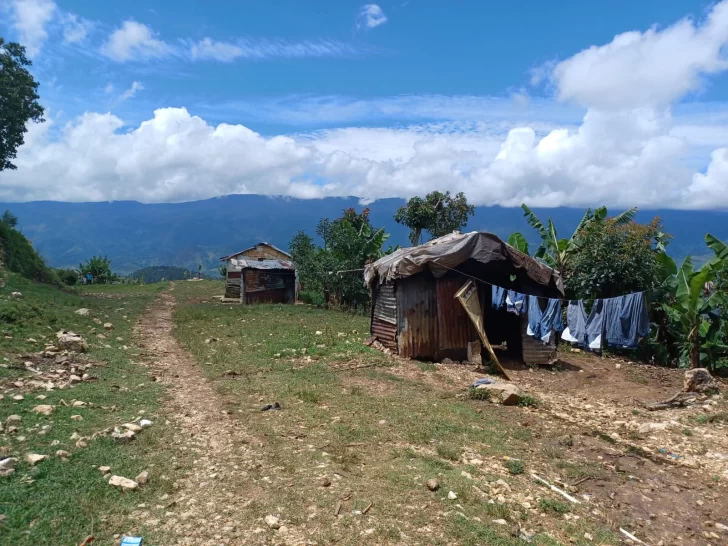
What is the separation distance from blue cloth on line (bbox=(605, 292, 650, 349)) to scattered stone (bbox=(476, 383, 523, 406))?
12.7ft

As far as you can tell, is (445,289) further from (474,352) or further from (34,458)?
(34,458)

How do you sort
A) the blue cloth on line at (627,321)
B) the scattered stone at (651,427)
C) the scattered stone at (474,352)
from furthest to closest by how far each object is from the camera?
the scattered stone at (474,352) → the blue cloth on line at (627,321) → the scattered stone at (651,427)

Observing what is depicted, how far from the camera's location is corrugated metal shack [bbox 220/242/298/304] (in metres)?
28.8

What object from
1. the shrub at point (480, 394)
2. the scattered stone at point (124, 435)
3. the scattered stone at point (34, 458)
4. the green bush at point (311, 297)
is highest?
the scattered stone at point (34, 458)

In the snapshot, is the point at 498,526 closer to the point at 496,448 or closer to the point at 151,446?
the point at 496,448

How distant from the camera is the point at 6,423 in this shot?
6.10 metres

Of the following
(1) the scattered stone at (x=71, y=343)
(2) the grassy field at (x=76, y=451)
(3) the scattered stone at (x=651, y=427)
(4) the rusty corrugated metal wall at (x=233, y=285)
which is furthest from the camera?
(4) the rusty corrugated metal wall at (x=233, y=285)

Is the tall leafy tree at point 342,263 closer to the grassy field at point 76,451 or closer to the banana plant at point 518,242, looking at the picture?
the banana plant at point 518,242

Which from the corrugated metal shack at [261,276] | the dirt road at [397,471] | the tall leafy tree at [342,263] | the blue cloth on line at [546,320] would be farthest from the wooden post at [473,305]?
the corrugated metal shack at [261,276]

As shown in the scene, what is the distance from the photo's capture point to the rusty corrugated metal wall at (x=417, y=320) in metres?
13.0

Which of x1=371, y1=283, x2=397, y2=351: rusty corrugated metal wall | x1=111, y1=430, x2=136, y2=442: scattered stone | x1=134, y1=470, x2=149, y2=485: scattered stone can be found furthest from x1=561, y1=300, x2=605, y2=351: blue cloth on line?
x1=134, y1=470, x2=149, y2=485: scattered stone

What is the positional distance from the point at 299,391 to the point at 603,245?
12.4 m

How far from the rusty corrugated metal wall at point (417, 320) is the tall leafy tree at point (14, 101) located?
24.1 meters

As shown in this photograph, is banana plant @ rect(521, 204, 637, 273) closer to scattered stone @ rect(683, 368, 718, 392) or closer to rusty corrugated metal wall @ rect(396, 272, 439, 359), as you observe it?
rusty corrugated metal wall @ rect(396, 272, 439, 359)
